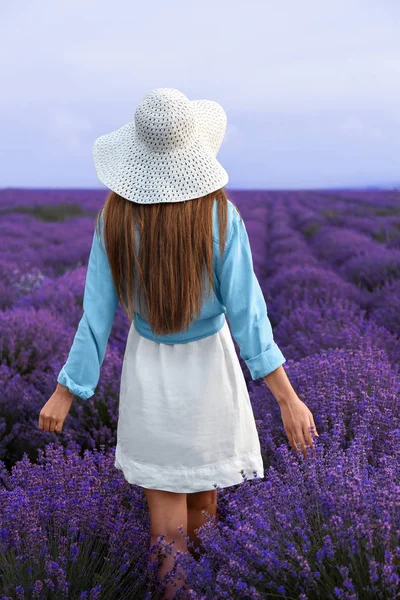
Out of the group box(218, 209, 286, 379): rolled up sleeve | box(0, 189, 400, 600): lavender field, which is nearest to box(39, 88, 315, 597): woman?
box(218, 209, 286, 379): rolled up sleeve

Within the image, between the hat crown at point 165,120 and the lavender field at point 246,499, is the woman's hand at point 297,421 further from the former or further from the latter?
the hat crown at point 165,120

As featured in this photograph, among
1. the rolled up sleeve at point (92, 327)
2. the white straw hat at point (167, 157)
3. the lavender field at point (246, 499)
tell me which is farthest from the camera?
the rolled up sleeve at point (92, 327)

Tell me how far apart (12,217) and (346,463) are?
13898 millimetres

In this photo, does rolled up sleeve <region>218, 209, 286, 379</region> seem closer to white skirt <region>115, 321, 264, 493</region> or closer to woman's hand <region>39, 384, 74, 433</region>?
white skirt <region>115, 321, 264, 493</region>

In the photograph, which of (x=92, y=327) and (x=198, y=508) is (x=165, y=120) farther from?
(x=198, y=508)

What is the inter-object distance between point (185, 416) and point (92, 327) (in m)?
0.35

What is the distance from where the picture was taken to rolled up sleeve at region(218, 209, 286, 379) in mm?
1807

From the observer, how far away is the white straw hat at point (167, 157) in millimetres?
1774

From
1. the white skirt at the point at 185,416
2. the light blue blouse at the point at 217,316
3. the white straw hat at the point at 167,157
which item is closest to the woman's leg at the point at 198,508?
the white skirt at the point at 185,416

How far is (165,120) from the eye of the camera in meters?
1.77

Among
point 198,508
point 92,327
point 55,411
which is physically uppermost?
point 92,327

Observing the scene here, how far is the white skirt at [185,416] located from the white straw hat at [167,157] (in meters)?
0.41

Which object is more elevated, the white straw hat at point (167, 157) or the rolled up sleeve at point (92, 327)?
the white straw hat at point (167, 157)

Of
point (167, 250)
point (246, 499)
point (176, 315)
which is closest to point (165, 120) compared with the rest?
point (167, 250)
